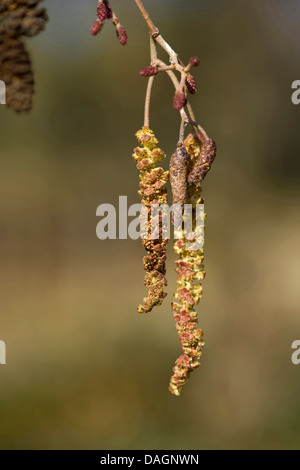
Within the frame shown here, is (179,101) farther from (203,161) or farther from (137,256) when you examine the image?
(137,256)

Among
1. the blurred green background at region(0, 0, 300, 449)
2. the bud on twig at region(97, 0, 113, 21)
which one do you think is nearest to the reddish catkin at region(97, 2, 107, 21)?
the bud on twig at region(97, 0, 113, 21)

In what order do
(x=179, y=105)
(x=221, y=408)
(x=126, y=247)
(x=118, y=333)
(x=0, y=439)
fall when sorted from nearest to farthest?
1. (x=179, y=105)
2. (x=0, y=439)
3. (x=221, y=408)
4. (x=118, y=333)
5. (x=126, y=247)

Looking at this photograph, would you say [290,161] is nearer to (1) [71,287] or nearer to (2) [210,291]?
(2) [210,291]

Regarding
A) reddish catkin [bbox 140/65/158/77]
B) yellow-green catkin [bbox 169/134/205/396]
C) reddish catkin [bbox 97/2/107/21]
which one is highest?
reddish catkin [bbox 97/2/107/21]

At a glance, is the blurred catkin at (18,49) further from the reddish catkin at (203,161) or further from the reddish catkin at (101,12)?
the reddish catkin at (203,161)

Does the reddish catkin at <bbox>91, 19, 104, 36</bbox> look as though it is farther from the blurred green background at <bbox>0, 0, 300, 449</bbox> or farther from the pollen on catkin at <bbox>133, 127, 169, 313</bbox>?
the blurred green background at <bbox>0, 0, 300, 449</bbox>

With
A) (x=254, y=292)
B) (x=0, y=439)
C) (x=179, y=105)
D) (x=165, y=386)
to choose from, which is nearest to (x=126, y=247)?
(x=254, y=292)

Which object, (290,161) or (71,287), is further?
(71,287)
